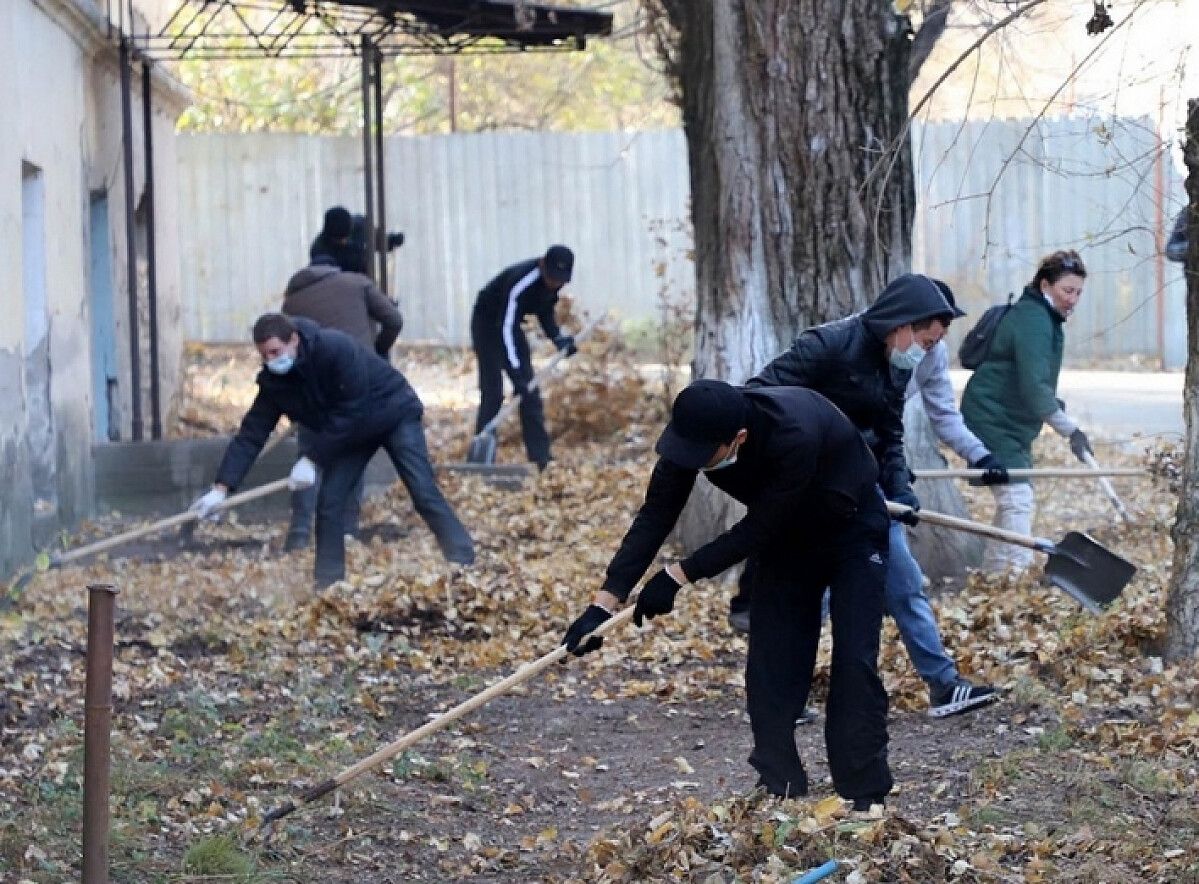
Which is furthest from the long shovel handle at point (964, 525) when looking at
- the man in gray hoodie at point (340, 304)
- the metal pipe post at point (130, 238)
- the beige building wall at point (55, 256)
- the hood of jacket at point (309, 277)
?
the metal pipe post at point (130, 238)

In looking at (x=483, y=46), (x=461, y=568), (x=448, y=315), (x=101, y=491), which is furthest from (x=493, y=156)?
(x=461, y=568)

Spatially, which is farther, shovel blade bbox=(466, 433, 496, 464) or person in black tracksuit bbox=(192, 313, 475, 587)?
shovel blade bbox=(466, 433, 496, 464)

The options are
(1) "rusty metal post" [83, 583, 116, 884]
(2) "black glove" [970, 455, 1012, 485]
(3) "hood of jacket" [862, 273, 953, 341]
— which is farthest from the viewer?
(2) "black glove" [970, 455, 1012, 485]

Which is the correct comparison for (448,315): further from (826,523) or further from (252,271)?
(826,523)

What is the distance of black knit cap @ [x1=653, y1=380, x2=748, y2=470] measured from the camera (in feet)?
15.8

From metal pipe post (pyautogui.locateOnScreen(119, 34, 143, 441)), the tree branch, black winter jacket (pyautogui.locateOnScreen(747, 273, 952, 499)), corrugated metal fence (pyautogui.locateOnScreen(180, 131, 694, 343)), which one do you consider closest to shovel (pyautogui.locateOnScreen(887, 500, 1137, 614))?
black winter jacket (pyautogui.locateOnScreen(747, 273, 952, 499))

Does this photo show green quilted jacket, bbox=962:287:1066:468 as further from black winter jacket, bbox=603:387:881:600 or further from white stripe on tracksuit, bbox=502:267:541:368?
white stripe on tracksuit, bbox=502:267:541:368

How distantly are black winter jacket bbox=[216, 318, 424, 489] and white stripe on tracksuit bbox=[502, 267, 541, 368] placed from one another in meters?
3.50

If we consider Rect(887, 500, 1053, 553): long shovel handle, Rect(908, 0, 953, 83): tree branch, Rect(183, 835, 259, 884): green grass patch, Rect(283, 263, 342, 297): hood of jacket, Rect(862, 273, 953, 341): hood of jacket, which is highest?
Rect(908, 0, 953, 83): tree branch

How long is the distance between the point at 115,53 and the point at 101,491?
3.51 m

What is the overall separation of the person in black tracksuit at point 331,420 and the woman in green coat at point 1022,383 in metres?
3.01

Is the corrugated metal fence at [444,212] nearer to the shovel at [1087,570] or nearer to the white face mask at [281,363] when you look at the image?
the white face mask at [281,363]

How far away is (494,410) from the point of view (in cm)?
1378

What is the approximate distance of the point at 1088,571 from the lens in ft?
24.6
